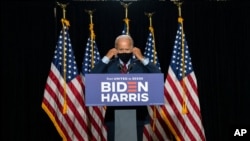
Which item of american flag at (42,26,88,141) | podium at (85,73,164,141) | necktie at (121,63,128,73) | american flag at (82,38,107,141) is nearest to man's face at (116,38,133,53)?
necktie at (121,63,128,73)

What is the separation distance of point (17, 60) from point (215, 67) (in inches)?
98.3

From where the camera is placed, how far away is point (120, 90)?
2793mm

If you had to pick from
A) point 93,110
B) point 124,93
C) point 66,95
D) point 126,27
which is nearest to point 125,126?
point 124,93

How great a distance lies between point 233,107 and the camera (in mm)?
5355

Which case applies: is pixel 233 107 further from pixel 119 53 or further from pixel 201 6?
pixel 119 53

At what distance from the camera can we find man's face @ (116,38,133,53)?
3.61m

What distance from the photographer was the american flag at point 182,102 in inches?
186

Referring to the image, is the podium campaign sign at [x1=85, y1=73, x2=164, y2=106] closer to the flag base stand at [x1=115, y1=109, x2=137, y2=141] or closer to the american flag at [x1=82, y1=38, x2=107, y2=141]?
the flag base stand at [x1=115, y1=109, x2=137, y2=141]

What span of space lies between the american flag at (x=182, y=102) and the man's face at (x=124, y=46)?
1230 millimetres

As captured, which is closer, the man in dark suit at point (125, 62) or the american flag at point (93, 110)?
the man in dark suit at point (125, 62)

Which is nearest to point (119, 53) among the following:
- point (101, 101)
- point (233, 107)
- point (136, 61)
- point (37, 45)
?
point (136, 61)

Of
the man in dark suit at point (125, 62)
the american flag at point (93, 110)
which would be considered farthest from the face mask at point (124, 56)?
the american flag at point (93, 110)

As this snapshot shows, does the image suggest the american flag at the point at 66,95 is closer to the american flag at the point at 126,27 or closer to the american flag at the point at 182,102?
the american flag at the point at 126,27

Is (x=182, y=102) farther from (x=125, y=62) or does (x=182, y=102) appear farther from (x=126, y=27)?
(x=125, y=62)
